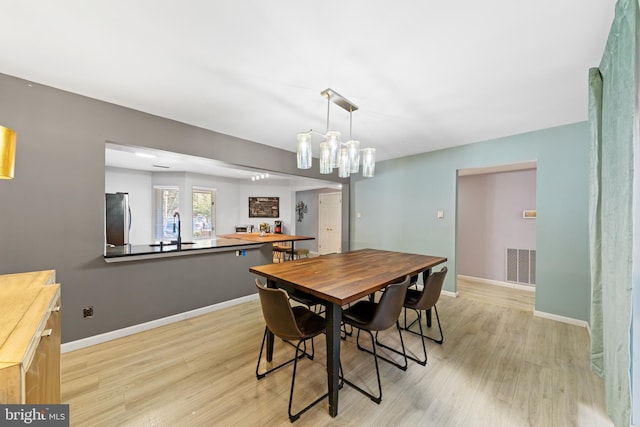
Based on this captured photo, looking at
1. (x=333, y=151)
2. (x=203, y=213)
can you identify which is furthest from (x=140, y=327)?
(x=203, y=213)

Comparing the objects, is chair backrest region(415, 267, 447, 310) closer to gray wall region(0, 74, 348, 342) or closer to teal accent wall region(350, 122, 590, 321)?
teal accent wall region(350, 122, 590, 321)

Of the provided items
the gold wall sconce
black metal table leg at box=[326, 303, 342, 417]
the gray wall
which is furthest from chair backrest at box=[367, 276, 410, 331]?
the gray wall

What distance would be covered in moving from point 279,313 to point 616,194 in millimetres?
2046

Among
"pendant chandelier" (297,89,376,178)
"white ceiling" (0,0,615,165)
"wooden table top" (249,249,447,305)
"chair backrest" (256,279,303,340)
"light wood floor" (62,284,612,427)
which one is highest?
"white ceiling" (0,0,615,165)

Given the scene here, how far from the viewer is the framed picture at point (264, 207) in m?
7.18

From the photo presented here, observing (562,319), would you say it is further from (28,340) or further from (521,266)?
(28,340)

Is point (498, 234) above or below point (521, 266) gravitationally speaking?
above

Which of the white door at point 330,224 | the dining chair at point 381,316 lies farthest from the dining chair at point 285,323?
the white door at point 330,224

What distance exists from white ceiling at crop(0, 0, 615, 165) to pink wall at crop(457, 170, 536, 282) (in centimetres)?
183

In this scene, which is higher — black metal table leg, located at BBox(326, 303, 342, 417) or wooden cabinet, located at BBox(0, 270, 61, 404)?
wooden cabinet, located at BBox(0, 270, 61, 404)

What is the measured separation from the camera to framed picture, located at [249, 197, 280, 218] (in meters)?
7.18

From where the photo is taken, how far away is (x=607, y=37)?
4.88 ft

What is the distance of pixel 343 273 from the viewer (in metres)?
2.01

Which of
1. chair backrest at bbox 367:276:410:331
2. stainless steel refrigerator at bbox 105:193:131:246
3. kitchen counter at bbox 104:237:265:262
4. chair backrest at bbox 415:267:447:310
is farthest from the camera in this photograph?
stainless steel refrigerator at bbox 105:193:131:246
